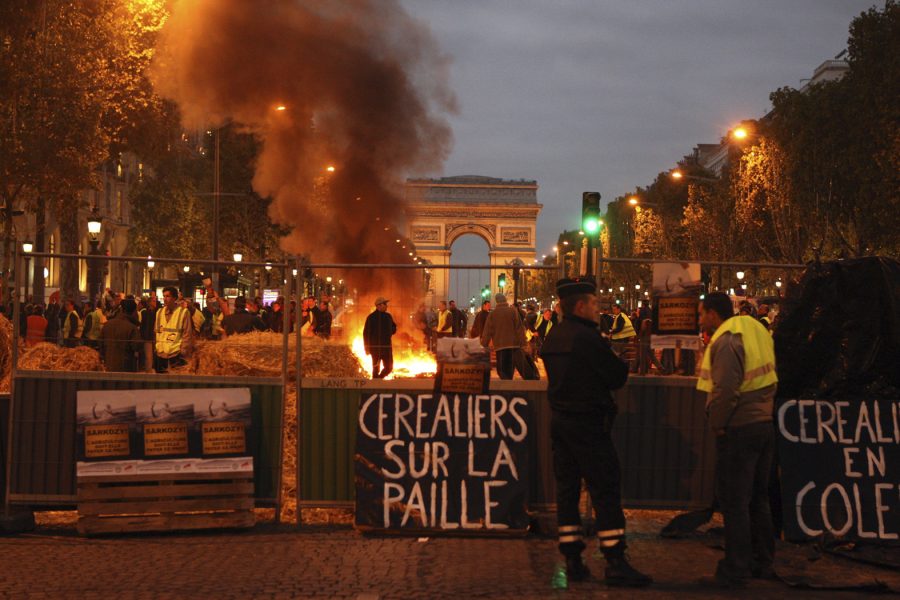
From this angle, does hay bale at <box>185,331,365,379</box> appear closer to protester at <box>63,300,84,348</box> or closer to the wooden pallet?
protester at <box>63,300,84,348</box>

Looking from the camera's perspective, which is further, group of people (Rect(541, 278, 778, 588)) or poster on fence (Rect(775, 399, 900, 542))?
poster on fence (Rect(775, 399, 900, 542))

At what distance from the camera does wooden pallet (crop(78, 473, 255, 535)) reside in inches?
319

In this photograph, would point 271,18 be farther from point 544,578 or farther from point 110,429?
point 544,578

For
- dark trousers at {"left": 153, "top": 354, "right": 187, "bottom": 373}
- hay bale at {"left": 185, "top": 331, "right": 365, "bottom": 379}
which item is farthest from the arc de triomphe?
dark trousers at {"left": 153, "top": 354, "right": 187, "bottom": 373}

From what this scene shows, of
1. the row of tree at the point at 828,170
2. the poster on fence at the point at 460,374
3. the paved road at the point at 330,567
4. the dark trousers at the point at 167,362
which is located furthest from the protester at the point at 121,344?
the row of tree at the point at 828,170

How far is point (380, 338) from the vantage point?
29.5 ft

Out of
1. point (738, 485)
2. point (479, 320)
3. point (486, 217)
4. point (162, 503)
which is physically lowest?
point (162, 503)

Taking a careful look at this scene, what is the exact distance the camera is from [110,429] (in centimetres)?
827

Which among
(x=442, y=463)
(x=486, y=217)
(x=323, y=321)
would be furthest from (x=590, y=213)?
(x=486, y=217)

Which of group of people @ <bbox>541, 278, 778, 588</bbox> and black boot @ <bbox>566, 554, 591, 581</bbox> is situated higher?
group of people @ <bbox>541, 278, 778, 588</bbox>

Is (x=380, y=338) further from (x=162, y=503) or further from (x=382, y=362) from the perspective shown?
(x=162, y=503)

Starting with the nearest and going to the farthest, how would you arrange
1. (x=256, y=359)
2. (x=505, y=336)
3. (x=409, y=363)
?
(x=409, y=363), (x=256, y=359), (x=505, y=336)

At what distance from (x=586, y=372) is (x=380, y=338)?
8.04 feet

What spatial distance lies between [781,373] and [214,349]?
14.6 ft
